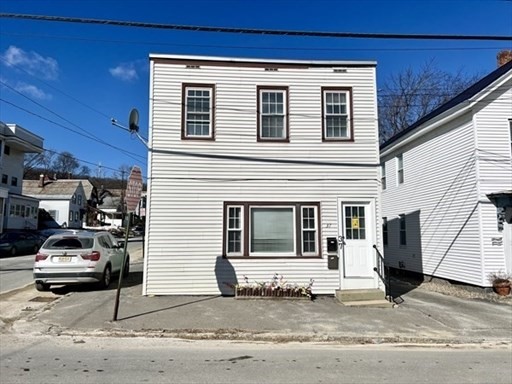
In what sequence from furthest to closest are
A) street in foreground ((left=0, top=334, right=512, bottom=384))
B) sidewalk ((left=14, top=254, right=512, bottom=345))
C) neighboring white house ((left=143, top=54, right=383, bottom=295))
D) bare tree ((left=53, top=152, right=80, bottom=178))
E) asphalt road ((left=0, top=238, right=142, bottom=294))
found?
1. bare tree ((left=53, top=152, right=80, bottom=178))
2. asphalt road ((left=0, top=238, right=142, bottom=294))
3. neighboring white house ((left=143, top=54, right=383, bottom=295))
4. sidewalk ((left=14, top=254, right=512, bottom=345))
5. street in foreground ((left=0, top=334, right=512, bottom=384))

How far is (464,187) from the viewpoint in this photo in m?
14.5

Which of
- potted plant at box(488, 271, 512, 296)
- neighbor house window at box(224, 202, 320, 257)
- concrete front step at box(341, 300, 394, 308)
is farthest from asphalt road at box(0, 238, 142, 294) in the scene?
potted plant at box(488, 271, 512, 296)

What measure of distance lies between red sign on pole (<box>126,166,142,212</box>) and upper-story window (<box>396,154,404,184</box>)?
14370 millimetres

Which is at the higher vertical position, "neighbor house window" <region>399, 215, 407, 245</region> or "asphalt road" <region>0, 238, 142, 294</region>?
"neighbor house window" <region>399, 215, 407, 245</region>

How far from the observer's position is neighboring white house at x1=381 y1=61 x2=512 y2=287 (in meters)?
13.5

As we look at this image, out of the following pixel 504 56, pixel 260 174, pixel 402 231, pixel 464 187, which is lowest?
pixel 402 231

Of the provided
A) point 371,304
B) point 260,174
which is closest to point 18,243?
point 260,174

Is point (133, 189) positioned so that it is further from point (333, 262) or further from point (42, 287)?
point (333, 262)

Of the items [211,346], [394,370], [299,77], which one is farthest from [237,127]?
[394,370]

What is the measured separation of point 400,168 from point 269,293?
1177cm

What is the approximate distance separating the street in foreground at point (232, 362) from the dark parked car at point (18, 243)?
21.0 m

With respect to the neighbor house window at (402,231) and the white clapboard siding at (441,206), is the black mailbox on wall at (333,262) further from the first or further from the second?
the neighbor house window at (402,231)

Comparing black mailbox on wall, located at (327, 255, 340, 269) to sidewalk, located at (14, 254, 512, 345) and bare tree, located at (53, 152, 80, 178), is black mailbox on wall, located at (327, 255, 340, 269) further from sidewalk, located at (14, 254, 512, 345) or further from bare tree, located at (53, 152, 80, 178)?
bare tree, located at (53, 152, 80, 178)

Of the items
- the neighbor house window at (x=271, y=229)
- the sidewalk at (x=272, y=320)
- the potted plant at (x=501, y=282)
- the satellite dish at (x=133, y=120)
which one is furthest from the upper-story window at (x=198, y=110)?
the potted plant at (x=501, y=282)
